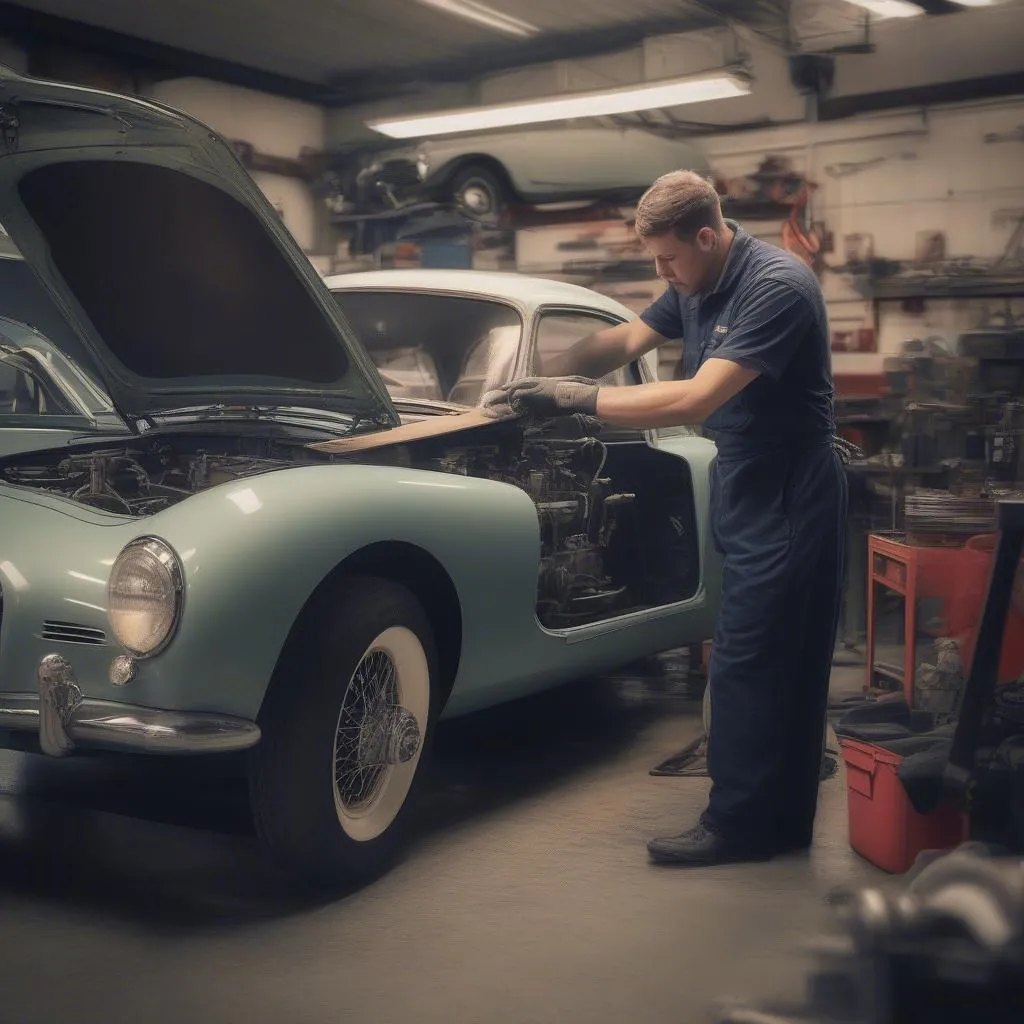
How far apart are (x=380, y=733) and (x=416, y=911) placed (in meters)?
0.38

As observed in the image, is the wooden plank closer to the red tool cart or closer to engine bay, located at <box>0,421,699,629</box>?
engine bay, located at <box>0,421,699,629</box>

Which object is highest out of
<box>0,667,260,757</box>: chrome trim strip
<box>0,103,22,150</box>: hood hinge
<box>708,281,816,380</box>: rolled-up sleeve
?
<box>0,103,22,150</box>: hood hinge

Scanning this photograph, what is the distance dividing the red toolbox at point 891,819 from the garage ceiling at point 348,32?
7499 millimetres

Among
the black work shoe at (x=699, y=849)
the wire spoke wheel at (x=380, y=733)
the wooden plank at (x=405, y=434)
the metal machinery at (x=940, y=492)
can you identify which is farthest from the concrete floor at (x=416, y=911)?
the wooden plank at (x=405, y=434)

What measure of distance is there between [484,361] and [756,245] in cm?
106

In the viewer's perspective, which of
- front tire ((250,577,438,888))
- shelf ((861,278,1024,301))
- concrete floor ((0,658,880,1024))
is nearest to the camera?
concrete floor ((0,658,880,1024))

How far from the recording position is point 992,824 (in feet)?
8.94

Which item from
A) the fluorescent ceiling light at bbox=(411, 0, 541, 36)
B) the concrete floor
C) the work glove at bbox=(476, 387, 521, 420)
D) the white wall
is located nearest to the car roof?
the work glove at bbox=(476, 387, 521, 420)

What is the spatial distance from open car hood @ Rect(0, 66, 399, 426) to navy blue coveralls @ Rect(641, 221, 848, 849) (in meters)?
0.92

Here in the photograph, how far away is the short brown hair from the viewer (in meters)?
3.02

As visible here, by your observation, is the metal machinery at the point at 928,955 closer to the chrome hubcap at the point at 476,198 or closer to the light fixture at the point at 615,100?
the light fixture at the point at 615,100

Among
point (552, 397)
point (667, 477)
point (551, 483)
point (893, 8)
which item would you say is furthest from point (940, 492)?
point (893, 8)

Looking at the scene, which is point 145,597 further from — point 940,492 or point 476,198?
point 476,198

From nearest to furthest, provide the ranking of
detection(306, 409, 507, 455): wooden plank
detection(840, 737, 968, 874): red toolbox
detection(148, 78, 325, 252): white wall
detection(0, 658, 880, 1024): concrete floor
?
detection(0, 658, 880, 1024): concrete floor
detection(840, 737, 968, 874): red toolbox
detection(306, 409, 507, 455): wooden plank
detection(148, 78, 325, 252): white wall
